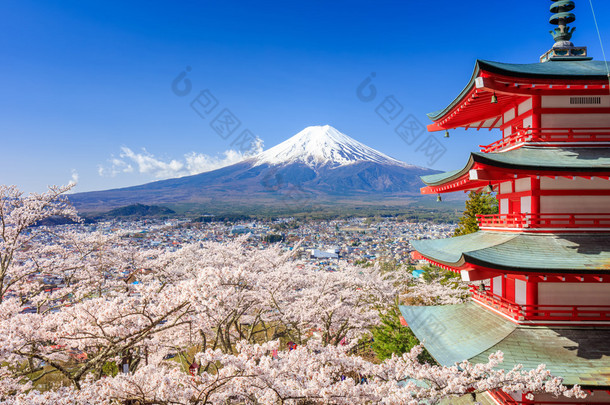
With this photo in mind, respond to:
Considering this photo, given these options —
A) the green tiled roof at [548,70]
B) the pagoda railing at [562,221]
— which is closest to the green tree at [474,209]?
the green tiled roof at [548,70]

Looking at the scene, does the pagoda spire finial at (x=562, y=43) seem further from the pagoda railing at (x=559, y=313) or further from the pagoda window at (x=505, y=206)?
the pagoda railing at (x=559, y=313)

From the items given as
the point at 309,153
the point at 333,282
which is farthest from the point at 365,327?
the point at 309,153

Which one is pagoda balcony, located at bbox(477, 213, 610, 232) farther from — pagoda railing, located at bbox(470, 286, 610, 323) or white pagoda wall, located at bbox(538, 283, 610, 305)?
pagoda railing, located at bbox(470, 286, 610, 323)

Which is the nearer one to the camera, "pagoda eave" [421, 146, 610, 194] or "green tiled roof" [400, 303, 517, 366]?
"pagoda eave" [421, 146, 610, 194]

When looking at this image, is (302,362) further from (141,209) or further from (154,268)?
(141,209)

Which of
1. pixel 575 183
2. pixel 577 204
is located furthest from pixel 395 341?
pixel 575 183

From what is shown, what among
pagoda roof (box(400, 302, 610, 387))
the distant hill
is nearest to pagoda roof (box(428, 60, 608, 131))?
pagoda roof (box(400, 302, 610, 387))
